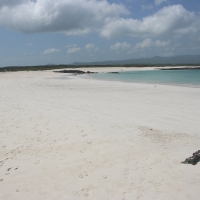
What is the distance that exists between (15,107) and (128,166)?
26.2ft

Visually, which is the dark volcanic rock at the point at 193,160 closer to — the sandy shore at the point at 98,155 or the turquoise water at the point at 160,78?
the sandy shore at the point at 98,155

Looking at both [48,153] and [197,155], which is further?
[48,153]

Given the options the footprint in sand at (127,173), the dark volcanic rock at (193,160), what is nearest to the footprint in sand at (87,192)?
the footprint in sand at (127,173)

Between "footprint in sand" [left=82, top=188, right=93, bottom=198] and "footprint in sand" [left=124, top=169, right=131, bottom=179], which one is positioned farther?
"footprint in sand" [left=124, top=169, right=131, bottom=179]

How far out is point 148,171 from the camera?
4629 mm

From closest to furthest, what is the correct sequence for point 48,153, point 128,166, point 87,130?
point 128,166
point 48,153
point 87,130

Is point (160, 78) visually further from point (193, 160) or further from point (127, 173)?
point (127, 173)

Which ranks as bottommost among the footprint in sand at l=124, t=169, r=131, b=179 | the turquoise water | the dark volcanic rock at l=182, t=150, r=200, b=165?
the footprint in sand at l=124, t=169, r=131, b=179

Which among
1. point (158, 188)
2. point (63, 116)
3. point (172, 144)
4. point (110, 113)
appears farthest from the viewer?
point (110, 113)

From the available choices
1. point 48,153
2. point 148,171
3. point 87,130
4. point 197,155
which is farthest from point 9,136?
point 197,155

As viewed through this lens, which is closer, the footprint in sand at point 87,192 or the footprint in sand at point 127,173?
the footprint in sand at point 87,192

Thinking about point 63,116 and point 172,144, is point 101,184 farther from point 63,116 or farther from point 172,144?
point 63,116

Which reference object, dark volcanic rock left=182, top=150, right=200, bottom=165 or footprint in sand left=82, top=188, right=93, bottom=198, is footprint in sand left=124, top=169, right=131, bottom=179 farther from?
dark volcanic rock left=182, top=150, right=200, bottom=165

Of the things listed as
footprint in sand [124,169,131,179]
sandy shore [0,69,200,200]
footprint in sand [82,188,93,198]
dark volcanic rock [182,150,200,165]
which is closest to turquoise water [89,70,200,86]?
sandy shore [0,69,200,200]
